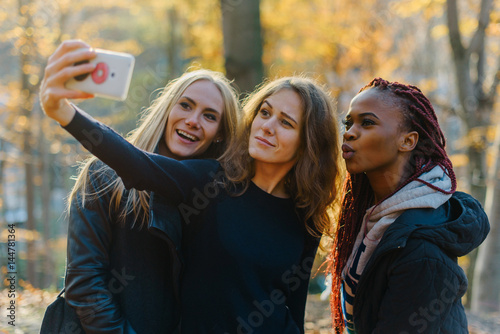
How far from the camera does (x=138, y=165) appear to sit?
1985 mm

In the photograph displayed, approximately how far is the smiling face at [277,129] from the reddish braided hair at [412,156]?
1.31ft

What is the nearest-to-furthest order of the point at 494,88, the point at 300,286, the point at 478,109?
the point at 300,286, the point at 494,88, the point at 478,109

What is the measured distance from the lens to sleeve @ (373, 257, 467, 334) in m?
1.87

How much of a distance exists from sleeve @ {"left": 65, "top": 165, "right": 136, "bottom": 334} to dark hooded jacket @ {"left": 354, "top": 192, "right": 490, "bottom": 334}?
1243 mm

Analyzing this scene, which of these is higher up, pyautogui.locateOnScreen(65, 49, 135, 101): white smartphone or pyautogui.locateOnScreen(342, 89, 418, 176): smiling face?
pyautogui.locateOnScreen(65, 49, 135, 101): white smartphone

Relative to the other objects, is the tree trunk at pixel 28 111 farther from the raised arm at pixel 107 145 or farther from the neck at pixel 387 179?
the neck at pixel 387 179

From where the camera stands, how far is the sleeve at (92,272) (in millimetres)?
2213

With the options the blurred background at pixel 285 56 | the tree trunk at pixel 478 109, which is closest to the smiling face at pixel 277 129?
the blurred background at pixel 285 56

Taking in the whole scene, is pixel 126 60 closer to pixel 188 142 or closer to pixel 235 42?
pixel 188 142

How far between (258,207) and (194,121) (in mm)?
647

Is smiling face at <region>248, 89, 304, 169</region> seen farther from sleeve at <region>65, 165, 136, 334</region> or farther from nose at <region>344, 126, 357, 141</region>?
sleeve at <region>65, 165, 136, 334</region>

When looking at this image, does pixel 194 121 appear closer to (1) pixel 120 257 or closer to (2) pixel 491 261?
(1) pixel 120 257

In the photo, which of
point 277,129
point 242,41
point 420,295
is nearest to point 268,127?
point 277,129

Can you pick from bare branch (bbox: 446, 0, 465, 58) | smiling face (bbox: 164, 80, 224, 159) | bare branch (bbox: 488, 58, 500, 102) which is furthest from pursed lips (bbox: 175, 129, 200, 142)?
bare branch (bbox: 488, 58, 500, 102)
